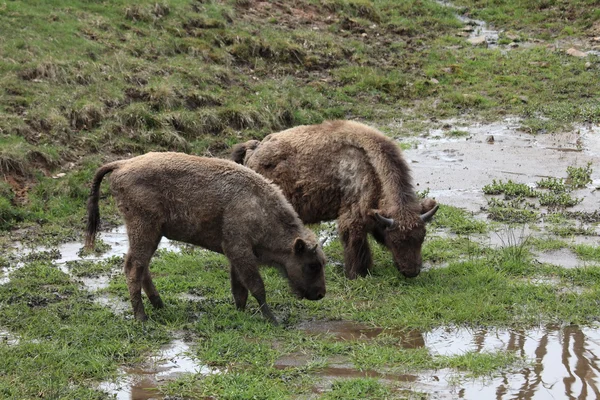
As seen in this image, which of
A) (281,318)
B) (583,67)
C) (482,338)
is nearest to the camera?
(482,338)

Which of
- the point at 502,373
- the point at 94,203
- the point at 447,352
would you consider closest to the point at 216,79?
the point at 94,203

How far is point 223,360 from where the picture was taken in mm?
7406

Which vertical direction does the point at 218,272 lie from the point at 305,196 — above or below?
below

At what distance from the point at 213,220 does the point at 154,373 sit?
1.89m

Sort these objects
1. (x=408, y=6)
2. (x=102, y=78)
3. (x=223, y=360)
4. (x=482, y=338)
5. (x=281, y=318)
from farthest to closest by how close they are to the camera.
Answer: (x=408, y=6) → (x=102, y=78) → (x=281, y=318) → (x=482, y=338) → (x=223, y=360)

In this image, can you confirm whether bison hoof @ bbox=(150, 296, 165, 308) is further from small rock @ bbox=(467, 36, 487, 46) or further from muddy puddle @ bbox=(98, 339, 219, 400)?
small rock @ bbox=(467, 36, 487, 46)

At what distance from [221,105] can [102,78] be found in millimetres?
2262

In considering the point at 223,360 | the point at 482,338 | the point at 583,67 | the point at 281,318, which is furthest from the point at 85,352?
the point at 583,67

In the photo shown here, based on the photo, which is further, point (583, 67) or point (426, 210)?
point (583, 67)

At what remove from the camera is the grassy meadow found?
753cm

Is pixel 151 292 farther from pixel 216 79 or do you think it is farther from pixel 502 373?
pixel 216 79

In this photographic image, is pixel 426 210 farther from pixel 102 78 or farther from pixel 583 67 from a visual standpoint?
pixel 583 67

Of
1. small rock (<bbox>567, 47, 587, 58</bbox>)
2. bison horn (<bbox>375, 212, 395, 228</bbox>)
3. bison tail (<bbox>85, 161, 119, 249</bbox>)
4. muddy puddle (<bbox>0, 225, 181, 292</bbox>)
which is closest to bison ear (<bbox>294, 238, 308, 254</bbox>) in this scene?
bison horn (<bbox>375, 212, 395, 228</bbox>)

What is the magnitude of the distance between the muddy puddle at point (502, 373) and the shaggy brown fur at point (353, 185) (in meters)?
1.59
